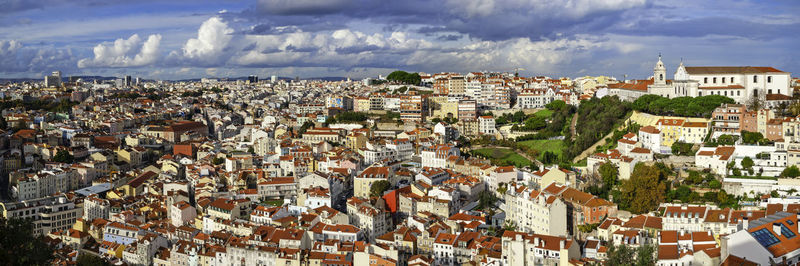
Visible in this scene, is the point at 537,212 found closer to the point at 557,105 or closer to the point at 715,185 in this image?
the point at 715,185

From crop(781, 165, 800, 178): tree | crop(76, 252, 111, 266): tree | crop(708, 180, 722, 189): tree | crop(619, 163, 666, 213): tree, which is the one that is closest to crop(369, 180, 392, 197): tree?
crop(619, 163, 666, 213): tree

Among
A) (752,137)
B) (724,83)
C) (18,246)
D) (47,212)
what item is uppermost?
(724,83)

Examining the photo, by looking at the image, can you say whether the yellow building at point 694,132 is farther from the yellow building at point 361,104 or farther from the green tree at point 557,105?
the yellow building at point 361,104

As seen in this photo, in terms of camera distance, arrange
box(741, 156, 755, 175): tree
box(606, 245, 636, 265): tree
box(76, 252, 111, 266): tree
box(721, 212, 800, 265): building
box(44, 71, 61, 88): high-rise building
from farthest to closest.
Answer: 1. box(44, 71, 61, 88): high-rise building
2. box(741, 156, 755, 175): tree
3. box(76, 252, 111, 266): tree
4. box(606, 245, 636, 265): tree
5. box(721, 212, 800, 265): building

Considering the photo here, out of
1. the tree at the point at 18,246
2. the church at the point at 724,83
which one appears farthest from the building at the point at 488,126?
the tree at the point at 18,246

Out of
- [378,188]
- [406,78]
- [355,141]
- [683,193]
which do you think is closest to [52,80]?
[406,78]

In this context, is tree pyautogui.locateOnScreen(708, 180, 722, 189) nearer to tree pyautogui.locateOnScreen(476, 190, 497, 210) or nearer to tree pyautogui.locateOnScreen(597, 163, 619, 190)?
tree pyautogui.locateOnScreen(597, 163, 619, 190)
